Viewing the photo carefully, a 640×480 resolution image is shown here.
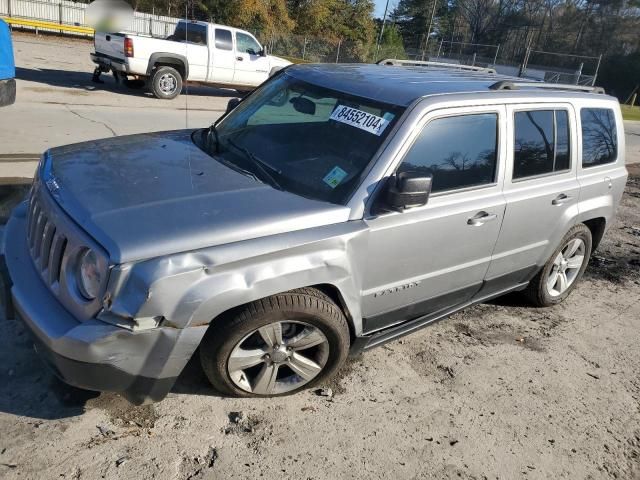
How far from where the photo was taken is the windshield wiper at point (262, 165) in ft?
10.4

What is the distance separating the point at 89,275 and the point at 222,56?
42.5ft

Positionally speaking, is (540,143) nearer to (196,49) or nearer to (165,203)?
(165,203)

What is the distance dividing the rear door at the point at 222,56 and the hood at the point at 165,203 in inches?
453

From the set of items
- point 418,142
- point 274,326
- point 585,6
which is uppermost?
point 585,6

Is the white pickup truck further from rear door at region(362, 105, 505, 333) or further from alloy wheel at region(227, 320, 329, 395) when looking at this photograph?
alloy wheel at region(227, 320, 329, 395)

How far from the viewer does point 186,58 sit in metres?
13.6

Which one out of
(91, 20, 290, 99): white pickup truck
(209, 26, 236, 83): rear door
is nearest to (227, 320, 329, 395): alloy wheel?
(91, 20, 290, 99): white pickup truck

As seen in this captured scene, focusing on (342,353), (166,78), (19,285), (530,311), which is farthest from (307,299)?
(166,78)

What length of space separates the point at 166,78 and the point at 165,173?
1120 cm

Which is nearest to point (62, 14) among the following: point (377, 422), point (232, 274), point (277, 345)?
point (277, 345)

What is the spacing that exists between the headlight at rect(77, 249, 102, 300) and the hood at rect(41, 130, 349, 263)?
0.09 meters

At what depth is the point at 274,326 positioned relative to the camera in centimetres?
290

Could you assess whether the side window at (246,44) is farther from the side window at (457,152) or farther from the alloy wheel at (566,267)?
the side window at (457,152)

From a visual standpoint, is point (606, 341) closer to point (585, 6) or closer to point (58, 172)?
point (58, 172)
